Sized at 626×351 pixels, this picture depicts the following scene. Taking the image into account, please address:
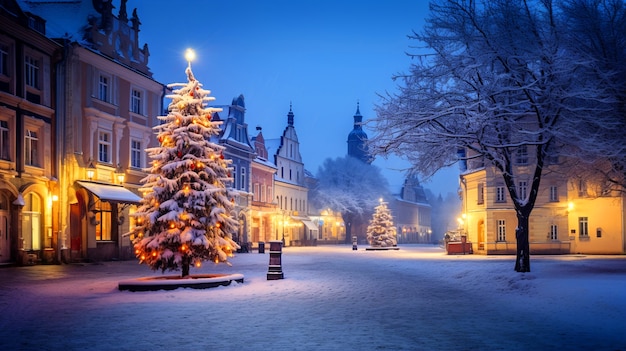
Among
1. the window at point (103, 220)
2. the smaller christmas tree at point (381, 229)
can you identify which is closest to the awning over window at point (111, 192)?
the window at point (103, 220)

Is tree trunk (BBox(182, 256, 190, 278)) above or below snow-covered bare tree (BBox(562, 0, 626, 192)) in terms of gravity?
below

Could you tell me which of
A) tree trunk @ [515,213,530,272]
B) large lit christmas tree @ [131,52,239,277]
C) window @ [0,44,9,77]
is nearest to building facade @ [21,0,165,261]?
window @ [0,44,9,77]

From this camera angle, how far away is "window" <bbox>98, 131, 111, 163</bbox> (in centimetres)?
3186

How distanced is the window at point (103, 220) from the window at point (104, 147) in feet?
7.36

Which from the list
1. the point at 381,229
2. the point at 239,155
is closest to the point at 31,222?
the point at 239,155

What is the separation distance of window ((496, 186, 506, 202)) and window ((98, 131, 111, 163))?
25.3 m

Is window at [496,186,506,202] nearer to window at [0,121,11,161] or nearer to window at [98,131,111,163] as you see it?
window at [98,131,111,163]

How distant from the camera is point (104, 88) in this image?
32438mm

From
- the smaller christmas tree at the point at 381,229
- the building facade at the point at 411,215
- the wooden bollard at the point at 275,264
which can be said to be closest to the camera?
the wooden bollard at the point at 275,264

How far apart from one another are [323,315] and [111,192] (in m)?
21.1

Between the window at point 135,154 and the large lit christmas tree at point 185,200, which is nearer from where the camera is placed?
the large lit christmas tree at point 185,200

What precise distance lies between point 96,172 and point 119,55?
672 centimetres

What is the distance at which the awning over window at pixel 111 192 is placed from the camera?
29.0m

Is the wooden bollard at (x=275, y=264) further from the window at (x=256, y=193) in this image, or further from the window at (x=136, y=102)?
the window at (x=256, y=193)
